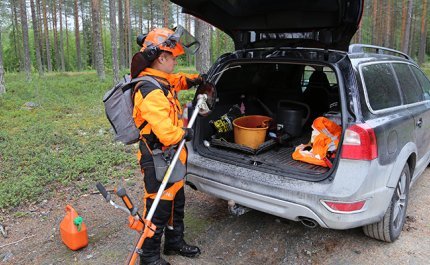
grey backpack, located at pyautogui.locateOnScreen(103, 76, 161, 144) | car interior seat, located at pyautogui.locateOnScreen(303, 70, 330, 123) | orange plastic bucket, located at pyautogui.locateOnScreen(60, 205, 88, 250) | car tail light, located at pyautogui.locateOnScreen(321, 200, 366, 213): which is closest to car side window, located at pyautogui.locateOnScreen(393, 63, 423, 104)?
car interior seat, located at pyautogui.locateOnScreen(303, 70, 330, 123)

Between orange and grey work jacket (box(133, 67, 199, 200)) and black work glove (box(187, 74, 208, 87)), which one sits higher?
black work glove (box(187, 74, 208, 87))

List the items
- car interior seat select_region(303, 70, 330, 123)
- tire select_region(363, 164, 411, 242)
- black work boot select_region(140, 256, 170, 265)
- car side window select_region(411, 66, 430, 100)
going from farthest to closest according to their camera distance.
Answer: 1. car interior seat select_region(303, 70, 330, 123)
2. car side window select_region(411, 66, 430, 100)
3. tire select_region(363, 164, 411, 242)
4. black work boot select_region(140, 256, 170, 265)

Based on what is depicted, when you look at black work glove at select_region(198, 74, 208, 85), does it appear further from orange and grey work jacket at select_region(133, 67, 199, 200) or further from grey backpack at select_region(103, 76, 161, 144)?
grey backpack at select_region(103, 76, 161, 144)

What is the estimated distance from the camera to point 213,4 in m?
3.47

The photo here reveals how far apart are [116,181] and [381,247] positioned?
10.7 feet

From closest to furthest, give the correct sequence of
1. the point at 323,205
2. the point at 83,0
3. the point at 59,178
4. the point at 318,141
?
the point at 323,205 → the point at 318,141 → the point at 59,178 → the point at 83,0

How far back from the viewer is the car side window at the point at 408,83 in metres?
3.69

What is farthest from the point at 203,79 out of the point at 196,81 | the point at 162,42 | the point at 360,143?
the point at 360,143

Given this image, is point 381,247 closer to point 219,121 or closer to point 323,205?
point 323,205

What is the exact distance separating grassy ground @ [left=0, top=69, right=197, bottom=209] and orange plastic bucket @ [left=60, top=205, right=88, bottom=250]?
1.26m

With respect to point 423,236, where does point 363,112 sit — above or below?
above

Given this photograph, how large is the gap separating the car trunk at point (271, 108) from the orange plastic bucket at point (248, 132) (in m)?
0.09

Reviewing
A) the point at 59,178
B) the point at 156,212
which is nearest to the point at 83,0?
the point at 59,178

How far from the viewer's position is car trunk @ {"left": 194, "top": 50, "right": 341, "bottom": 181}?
3.17 meters
